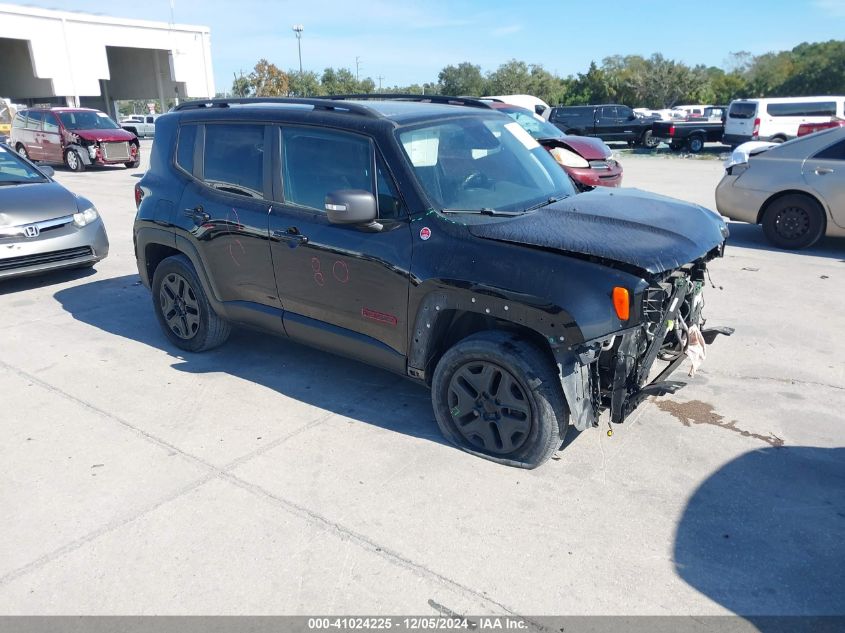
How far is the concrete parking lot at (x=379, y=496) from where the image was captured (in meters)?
2.84

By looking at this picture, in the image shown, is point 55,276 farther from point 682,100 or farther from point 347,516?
point 682,100

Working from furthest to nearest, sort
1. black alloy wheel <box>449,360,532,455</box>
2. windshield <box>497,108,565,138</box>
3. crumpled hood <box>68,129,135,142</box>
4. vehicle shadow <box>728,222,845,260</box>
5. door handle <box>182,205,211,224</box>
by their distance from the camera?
crumpled hood <box>68,129,135,142</box> → windshield <box>497,108,565,138</box> → vehicle shadow <box>728,222,845,260</box> → door handle <box>182,205,211,224</box> → black alloy wheel <box>449,360,532,455</box>

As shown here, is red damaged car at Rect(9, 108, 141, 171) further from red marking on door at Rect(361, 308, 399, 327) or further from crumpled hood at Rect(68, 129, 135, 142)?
red marking on door at Rect(361, 308, 399, 327)

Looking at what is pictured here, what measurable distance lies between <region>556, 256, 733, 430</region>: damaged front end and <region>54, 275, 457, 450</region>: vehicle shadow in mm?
984

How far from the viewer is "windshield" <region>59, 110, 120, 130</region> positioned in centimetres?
1972

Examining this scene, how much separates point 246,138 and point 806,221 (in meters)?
7.15

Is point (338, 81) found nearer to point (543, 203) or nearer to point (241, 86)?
point (241, 86)

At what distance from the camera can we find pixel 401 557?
3.04 m

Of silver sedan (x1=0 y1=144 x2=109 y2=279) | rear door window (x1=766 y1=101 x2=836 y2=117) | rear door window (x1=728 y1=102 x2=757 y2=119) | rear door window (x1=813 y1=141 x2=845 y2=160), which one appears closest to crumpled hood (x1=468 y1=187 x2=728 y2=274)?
rear door window (x1=813 y1=141 x2=845 y2=160)

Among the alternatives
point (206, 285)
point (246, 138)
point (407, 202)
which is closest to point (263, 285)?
point (206, 285)

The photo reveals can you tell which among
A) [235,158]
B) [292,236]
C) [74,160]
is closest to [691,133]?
[74,160]

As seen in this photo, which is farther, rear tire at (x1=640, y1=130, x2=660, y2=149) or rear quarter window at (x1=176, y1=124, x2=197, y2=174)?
rear tire at (x1=640, y1=130, x2=660, y2=149)

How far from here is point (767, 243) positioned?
30.0 ft

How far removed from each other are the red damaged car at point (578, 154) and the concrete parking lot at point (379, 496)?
5400mm
